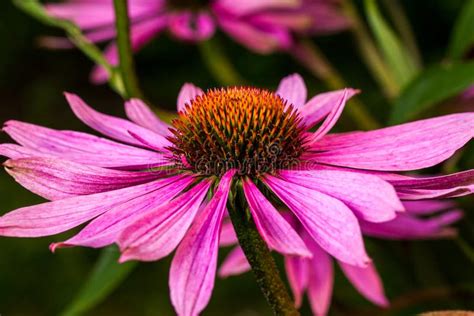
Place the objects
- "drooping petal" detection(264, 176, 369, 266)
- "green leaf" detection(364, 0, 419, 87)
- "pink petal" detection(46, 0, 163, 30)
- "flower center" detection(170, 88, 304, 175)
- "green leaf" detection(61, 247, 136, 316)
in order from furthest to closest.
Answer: "pink petal" detection(46, 0, 163, 30)
"green leaf" detection(364, 0, 419, 87)
"green leaf" detection(61, 247, 136, 316)
"flower center" detection(170, 88, 304, 175)
"drooping petal" detection(264, 176, 369, 266)

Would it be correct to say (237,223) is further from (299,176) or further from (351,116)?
(351,116)

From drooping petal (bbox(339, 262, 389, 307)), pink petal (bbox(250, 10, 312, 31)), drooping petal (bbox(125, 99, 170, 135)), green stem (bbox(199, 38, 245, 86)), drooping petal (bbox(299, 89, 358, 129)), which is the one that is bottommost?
drooping petal (bbox(339, 262, 389, 307))

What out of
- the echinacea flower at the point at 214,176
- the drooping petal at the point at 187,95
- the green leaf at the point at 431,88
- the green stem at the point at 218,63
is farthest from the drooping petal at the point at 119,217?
the green stem at the point at 218,63

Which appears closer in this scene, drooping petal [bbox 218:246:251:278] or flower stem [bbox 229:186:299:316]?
flower stem [bbox 229:186:299:316]

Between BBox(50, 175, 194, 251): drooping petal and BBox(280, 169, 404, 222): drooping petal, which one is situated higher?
BBox(50, 175, 194, 251): drooping petal

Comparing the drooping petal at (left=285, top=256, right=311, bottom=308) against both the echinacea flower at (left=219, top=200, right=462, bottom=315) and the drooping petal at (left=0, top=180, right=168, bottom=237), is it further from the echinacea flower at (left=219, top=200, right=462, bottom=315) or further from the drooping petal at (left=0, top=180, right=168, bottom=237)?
the drooping petal at (left=0, top=180, right=168, bottom=237)

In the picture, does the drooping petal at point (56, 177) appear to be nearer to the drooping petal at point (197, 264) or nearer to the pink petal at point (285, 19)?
the drooping petal at point (197, 264)

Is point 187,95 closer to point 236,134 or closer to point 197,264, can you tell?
point 236,134

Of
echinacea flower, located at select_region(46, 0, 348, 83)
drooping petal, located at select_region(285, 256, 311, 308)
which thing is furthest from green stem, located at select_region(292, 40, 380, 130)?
drooping petal, located at select_region(285, 256, 311, 308)

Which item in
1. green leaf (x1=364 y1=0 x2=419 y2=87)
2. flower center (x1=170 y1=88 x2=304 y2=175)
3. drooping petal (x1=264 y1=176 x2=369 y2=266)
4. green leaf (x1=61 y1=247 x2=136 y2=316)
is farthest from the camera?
green leaf (x1=364 y1=0 x2=419 y2=87)

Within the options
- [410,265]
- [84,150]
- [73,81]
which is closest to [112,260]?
[84,150]
